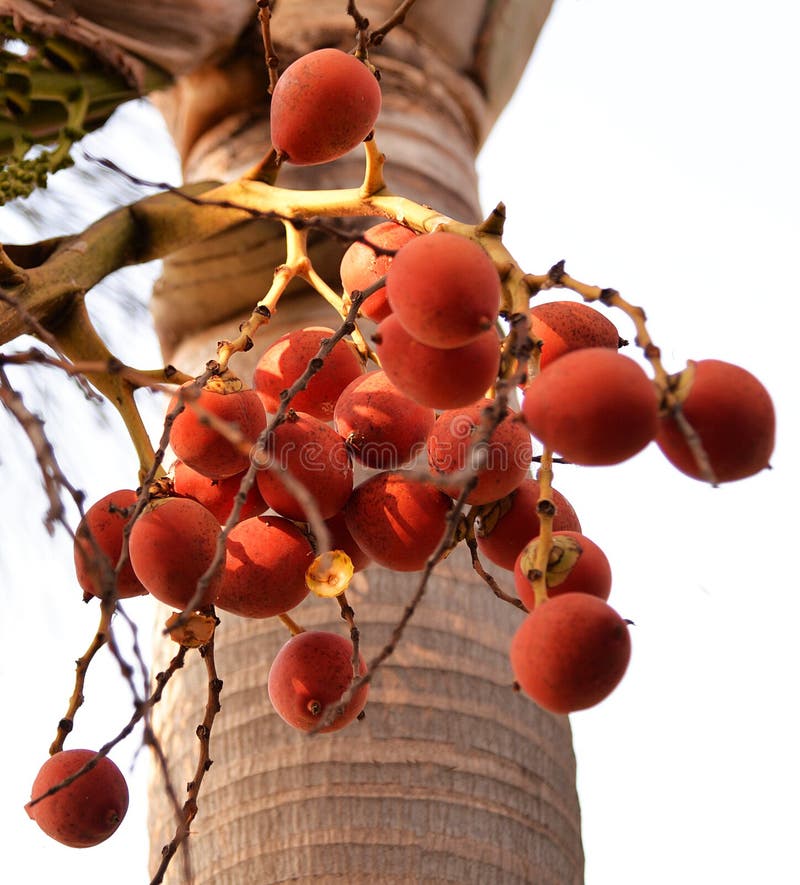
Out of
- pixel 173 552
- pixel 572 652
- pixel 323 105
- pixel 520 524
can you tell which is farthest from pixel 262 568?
pixel 323 105

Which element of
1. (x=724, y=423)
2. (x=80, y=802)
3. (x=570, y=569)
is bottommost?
(x=80, y=802)

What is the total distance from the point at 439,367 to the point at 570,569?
0.17m

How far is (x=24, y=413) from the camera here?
2.70 ft

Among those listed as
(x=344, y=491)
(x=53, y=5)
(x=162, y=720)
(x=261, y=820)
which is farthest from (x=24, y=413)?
(x=53, y=5)

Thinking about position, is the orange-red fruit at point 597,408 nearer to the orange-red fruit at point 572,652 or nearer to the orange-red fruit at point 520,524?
the orange-red fruit at point 572,652

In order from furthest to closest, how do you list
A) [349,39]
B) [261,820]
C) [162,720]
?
Result: [349,39]
[162,720]
[261,820]

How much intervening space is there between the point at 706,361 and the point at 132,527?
0.45 meters

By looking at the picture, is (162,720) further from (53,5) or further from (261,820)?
(53,5)

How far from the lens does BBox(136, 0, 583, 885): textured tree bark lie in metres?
1.18

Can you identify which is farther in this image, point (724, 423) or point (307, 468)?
point (307, 468)

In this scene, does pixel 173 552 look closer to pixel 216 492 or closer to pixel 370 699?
pixel 216 492

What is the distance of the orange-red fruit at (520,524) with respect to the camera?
0.92 meters

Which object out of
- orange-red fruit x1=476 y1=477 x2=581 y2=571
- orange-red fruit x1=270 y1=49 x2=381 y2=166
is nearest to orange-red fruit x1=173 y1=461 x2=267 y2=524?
orange-red fruit x1=476 y1=477 x2=581 y2=571

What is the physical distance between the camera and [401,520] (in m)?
0.93
